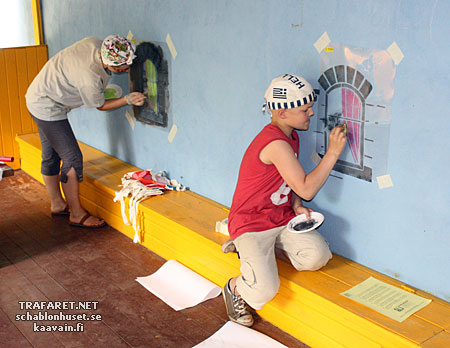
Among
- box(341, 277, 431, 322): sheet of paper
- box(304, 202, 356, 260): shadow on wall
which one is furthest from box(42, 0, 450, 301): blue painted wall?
box(341, 277, 431, 322): sheet of paper

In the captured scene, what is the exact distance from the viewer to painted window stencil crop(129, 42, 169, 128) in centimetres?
384

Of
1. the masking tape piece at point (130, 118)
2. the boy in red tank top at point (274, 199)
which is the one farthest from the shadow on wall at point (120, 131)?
the boy in red tank top at point (274, 199)

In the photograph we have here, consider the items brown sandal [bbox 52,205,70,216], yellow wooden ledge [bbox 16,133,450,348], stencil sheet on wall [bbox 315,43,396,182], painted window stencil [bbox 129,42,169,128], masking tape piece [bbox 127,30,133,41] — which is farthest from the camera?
brown sandal [bbox 52,205,70,216]

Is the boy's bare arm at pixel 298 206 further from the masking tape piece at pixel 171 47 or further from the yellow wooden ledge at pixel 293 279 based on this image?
the masking tape piece at pixel 171 47

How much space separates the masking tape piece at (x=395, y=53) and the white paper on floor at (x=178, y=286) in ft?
5.15

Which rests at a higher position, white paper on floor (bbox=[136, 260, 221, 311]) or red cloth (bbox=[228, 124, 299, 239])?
red cloth (bbox=[228, 124, 299, 239])

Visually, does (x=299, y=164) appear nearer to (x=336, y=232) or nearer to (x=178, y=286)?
(x=336, y=232)

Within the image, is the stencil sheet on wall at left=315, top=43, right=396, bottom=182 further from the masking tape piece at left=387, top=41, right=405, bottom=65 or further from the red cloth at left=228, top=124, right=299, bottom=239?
the red cloth at left=228, top=124, right=299, bottom=239

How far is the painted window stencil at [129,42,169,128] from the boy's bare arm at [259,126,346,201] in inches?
55.0

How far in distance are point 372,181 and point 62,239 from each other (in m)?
2.21

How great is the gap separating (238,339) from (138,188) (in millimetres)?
1406

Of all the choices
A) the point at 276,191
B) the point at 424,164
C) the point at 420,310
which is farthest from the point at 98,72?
the point at 420,310

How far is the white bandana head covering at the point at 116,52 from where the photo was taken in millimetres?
3633

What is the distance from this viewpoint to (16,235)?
3910mm
